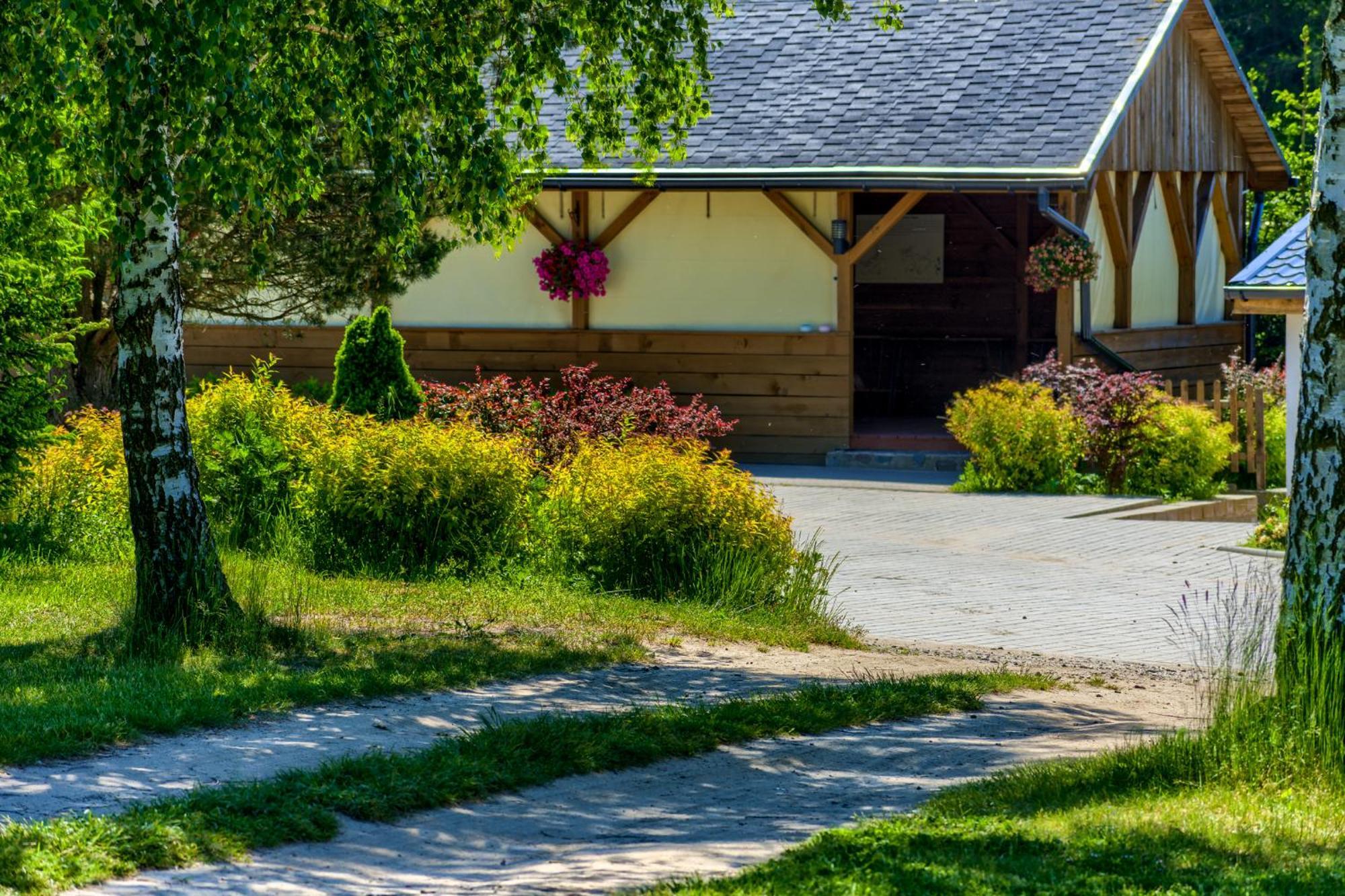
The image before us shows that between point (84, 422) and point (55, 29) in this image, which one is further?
point (84, 422)

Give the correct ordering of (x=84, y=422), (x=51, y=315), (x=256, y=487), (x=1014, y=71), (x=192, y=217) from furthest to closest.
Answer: (x=1014, y=71) → (x=192, y=217) → (x=84, y=422) → (x=256, y=487) → (x=51, y=315)

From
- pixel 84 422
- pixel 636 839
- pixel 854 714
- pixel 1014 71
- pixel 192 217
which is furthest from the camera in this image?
pixel 1014 71

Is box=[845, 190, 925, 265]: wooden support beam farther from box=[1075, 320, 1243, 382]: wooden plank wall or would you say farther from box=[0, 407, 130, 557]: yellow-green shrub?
box=[0, 407, 130, 557]: yellow-green shrub

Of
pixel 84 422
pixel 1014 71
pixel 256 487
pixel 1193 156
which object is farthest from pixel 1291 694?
pixel 1193 156

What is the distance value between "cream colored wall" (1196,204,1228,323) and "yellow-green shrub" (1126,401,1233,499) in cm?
732

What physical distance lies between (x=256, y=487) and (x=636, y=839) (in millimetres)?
8305

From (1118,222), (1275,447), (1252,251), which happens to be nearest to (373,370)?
(1275,447)

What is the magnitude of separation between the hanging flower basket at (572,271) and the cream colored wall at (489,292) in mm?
519

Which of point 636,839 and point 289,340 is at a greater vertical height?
point 289,340

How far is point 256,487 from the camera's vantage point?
14078 mm

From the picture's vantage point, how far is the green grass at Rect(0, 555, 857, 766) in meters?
7.96

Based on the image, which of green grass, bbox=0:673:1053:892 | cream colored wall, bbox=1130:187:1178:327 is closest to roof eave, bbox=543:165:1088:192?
cream colored wall, bbox=1130:187:1178:327

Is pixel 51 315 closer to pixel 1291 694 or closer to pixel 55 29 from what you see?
pixel 55 29

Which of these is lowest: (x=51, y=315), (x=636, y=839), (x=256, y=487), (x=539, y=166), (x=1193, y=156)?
(x=636, y=839)
